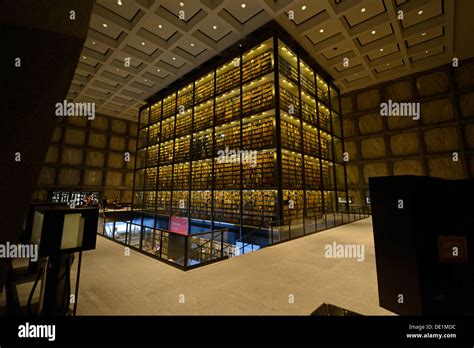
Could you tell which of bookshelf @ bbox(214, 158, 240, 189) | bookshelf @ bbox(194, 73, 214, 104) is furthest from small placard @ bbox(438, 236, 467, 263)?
bookshelf @ bbox(194, 73, 214, 104)

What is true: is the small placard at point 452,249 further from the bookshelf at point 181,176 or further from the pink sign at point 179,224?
the bookshelf at point 181,176

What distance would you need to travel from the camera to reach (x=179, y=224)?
28.1 feet

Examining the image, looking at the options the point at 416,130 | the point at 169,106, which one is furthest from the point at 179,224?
the point at 416,130

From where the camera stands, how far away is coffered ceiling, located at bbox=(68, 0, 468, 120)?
863cm

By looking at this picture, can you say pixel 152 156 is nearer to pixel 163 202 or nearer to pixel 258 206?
pixel 163 202

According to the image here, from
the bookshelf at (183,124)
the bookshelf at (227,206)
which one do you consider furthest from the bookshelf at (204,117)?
the bookshelf at (227,206)

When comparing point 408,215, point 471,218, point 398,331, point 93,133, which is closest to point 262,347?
→ point 398,331

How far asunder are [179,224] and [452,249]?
845 centimetres

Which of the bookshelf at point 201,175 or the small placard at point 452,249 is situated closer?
the small placard at point 452,249

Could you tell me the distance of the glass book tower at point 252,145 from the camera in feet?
29.3

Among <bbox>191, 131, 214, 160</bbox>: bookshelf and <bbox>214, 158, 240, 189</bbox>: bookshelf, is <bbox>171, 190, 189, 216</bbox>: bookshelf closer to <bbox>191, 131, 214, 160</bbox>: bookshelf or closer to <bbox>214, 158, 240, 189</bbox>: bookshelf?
<bbox>191, 131, 214, 160</bbox>: bookshelf

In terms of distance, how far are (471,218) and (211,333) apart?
6.63ft

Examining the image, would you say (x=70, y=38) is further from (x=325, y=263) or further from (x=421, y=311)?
(x=325, y=263)

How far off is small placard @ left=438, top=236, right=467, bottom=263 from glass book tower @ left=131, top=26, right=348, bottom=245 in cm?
577
